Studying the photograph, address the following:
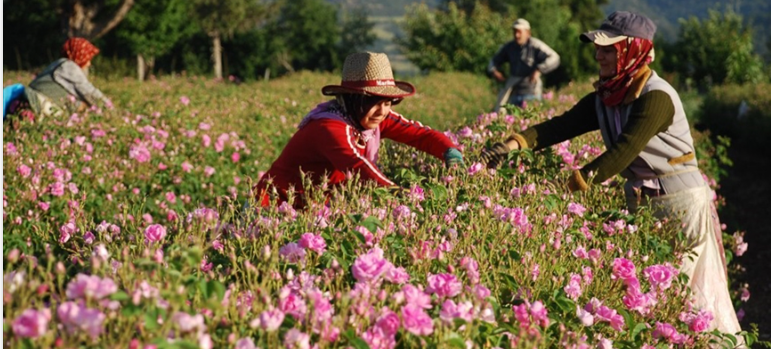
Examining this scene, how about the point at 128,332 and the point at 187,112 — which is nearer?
the point at 128,332

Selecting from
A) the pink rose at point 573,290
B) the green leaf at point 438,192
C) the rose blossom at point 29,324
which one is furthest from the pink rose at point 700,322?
the rose blossom at point 29,324

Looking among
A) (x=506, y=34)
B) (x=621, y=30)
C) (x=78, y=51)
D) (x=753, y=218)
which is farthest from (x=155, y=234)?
(x=506, y=34)

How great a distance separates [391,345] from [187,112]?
298 inches

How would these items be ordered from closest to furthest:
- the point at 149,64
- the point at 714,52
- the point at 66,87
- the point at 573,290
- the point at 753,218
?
the point at 573,290 → the point at 66,87 → the point at 753,218 → the point at 714,52 → the point at 149,64

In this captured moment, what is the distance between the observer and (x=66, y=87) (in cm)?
825

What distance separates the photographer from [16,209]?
6.06 metres

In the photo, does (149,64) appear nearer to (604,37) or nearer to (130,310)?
(604,37)

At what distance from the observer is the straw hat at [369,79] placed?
3830 mm

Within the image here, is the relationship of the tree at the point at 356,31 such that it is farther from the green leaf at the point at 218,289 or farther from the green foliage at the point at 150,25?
the green leaf at the point at 218,289

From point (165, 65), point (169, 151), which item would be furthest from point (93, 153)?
point (165, 65)

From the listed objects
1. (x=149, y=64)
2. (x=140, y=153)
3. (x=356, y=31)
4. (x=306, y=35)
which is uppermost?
(x=140, y=153)

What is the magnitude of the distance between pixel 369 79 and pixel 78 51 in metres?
5.57

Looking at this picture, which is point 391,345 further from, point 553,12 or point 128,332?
point 553,12

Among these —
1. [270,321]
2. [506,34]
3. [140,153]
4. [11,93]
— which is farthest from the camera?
[506,34]
